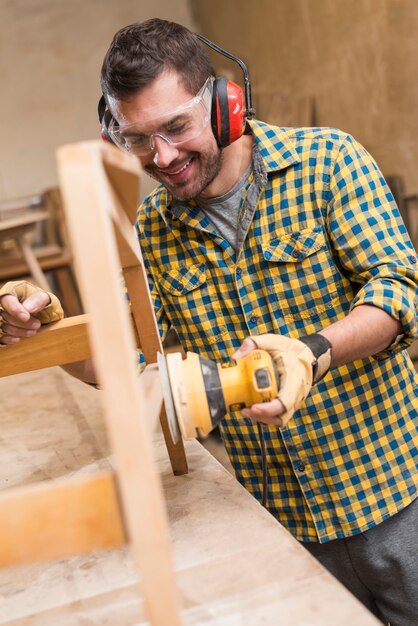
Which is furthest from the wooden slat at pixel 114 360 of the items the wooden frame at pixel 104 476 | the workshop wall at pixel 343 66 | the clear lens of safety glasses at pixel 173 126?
the workshop wall at pixel 343 66

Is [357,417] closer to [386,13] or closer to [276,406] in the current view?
[276,406]

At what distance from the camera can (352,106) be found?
4445 millimetres

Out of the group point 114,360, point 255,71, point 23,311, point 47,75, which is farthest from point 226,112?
point 47,75

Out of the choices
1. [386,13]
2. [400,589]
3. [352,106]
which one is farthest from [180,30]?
[352,106]

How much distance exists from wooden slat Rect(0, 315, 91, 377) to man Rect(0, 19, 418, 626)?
31mm

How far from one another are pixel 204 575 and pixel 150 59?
3.45 feet

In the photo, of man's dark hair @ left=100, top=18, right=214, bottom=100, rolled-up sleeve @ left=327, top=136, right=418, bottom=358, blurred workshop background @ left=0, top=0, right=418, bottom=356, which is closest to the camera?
rolled-up sleeve @ left=327, top=136, right=418, bottom=358

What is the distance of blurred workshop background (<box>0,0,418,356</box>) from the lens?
12.6 feet

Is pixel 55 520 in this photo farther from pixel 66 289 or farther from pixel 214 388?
pixel 66 289

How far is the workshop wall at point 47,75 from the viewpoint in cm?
743

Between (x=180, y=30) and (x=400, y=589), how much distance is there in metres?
1.39

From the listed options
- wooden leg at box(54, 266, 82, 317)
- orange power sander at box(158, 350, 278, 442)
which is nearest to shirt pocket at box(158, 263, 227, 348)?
orange power sander at box(158, 350, 278, 442)

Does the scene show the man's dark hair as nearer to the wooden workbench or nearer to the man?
the man

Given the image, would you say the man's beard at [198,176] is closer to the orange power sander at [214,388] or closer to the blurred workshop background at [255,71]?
the orange power sander at [214,388]
